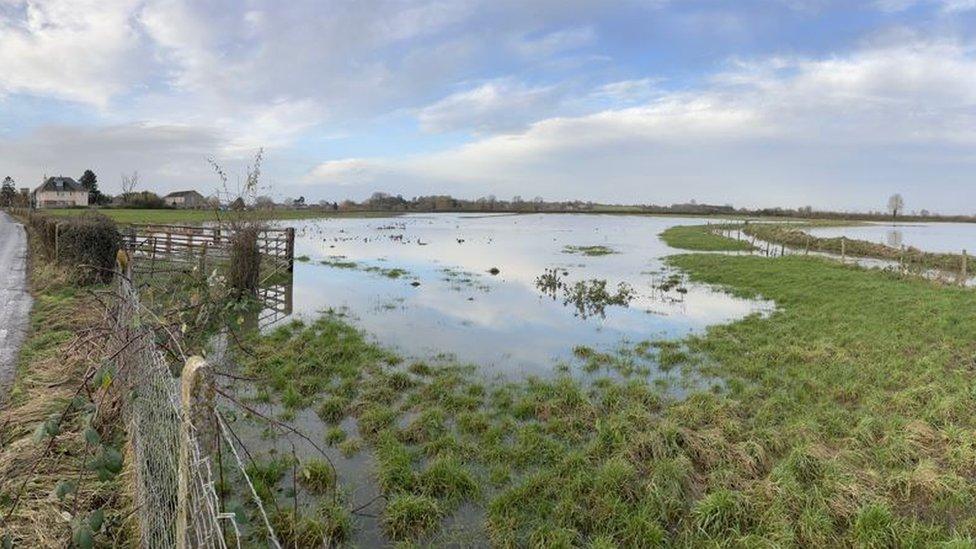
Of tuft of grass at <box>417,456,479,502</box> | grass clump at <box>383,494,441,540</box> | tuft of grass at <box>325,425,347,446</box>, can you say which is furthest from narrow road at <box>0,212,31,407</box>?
tuft of grass at <box>417,456,479,502</box>

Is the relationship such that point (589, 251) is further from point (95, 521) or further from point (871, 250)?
point (95, 521)

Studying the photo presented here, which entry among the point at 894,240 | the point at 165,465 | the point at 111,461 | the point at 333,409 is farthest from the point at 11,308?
the point at 894,240

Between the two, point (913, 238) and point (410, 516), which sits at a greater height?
point (913, 238)

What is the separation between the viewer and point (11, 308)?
12297mm

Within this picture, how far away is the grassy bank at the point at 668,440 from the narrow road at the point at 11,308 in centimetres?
336

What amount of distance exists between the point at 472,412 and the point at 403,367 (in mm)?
2570

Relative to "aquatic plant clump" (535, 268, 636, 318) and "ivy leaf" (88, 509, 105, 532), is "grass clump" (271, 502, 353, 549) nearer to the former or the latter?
"ivy leaf" (88, 509, 105, 532)

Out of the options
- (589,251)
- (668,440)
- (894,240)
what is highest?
(894,240)

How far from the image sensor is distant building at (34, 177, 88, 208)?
92625 mm

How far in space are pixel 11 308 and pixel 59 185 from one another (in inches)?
4164

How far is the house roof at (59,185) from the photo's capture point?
9412cm

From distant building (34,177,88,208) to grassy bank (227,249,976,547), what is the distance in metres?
106

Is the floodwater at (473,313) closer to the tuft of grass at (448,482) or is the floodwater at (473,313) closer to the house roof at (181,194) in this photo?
the tuft of grass at (448,482)

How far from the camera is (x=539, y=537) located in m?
5.00
